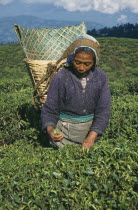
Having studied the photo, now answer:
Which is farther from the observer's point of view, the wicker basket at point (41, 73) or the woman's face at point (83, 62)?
the wicker basket at point (41, 73)

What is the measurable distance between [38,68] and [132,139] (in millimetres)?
2018

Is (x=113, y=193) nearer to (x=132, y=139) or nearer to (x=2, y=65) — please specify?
(x=132, y=139)

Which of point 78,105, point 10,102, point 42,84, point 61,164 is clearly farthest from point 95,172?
point 10,102

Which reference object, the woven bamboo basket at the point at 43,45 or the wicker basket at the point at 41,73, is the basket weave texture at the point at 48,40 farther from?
the wicker basket at the point at 41,73

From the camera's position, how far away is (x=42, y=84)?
3.39 m

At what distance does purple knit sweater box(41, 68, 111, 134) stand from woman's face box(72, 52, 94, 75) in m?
0.19

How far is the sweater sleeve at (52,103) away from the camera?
3.06 m

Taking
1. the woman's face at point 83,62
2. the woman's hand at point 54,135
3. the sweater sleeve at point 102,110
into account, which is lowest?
the woman's hand at point 54,135

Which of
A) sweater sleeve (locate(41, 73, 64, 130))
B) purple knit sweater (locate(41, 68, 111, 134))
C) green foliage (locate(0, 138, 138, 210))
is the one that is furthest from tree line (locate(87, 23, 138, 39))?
green foliage (locate(0, 138, 138, 210))

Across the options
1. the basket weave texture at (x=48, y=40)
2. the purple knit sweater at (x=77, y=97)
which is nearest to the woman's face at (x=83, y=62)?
the purple knit sweater at (x=77, y=97)

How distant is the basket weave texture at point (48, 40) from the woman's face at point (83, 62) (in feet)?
2.42

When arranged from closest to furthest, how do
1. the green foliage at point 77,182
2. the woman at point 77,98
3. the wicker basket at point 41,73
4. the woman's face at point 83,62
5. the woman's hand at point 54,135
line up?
the green foliage at point 77,182, the woman's face at point 83,62, the woman's hand at point 54,135, the woman at point 77,98, the wicker basket at point 41,73

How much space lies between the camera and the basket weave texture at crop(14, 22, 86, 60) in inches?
136

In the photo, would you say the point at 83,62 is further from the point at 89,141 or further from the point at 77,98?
the point at 89,141
